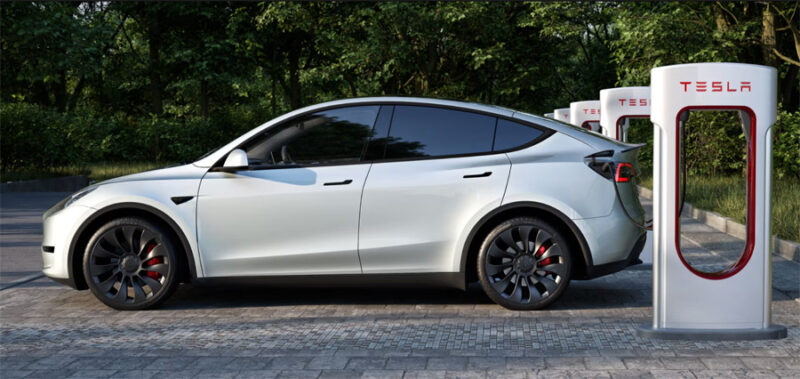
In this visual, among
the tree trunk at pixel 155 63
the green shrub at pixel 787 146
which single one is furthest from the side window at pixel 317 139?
the tree trunk at pixel 155 63

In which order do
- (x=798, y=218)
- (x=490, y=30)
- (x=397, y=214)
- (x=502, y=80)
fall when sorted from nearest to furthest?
(x=397, y=214) → (x=798, y=218) → (x=490, y=30) → (x=502, y=80)

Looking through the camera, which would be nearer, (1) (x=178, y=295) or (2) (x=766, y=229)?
(2) (x=766, y=229)

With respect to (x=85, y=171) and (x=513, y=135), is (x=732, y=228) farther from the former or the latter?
(x=85, y=171)

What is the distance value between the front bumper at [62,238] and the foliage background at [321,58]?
14.7 meters

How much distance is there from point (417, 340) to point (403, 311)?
3.46 feet

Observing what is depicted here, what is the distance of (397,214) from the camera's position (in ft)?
23.0

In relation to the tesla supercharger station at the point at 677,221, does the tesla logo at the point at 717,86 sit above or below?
above

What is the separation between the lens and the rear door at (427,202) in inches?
274

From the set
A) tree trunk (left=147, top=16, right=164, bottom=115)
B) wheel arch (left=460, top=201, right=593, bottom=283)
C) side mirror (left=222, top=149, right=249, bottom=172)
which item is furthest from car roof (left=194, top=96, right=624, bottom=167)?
tree trunk (left=147, top=16, right=164, bottom=115)

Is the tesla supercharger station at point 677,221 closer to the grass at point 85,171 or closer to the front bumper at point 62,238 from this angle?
the front bumper at point 62,238

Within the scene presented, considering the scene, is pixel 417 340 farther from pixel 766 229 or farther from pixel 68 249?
pixel 68 249

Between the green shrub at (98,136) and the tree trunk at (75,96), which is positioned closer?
the green shrub at (98,136)

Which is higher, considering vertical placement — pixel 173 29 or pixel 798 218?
pixel 173 29

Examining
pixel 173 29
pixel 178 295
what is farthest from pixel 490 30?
pixel 178 295
